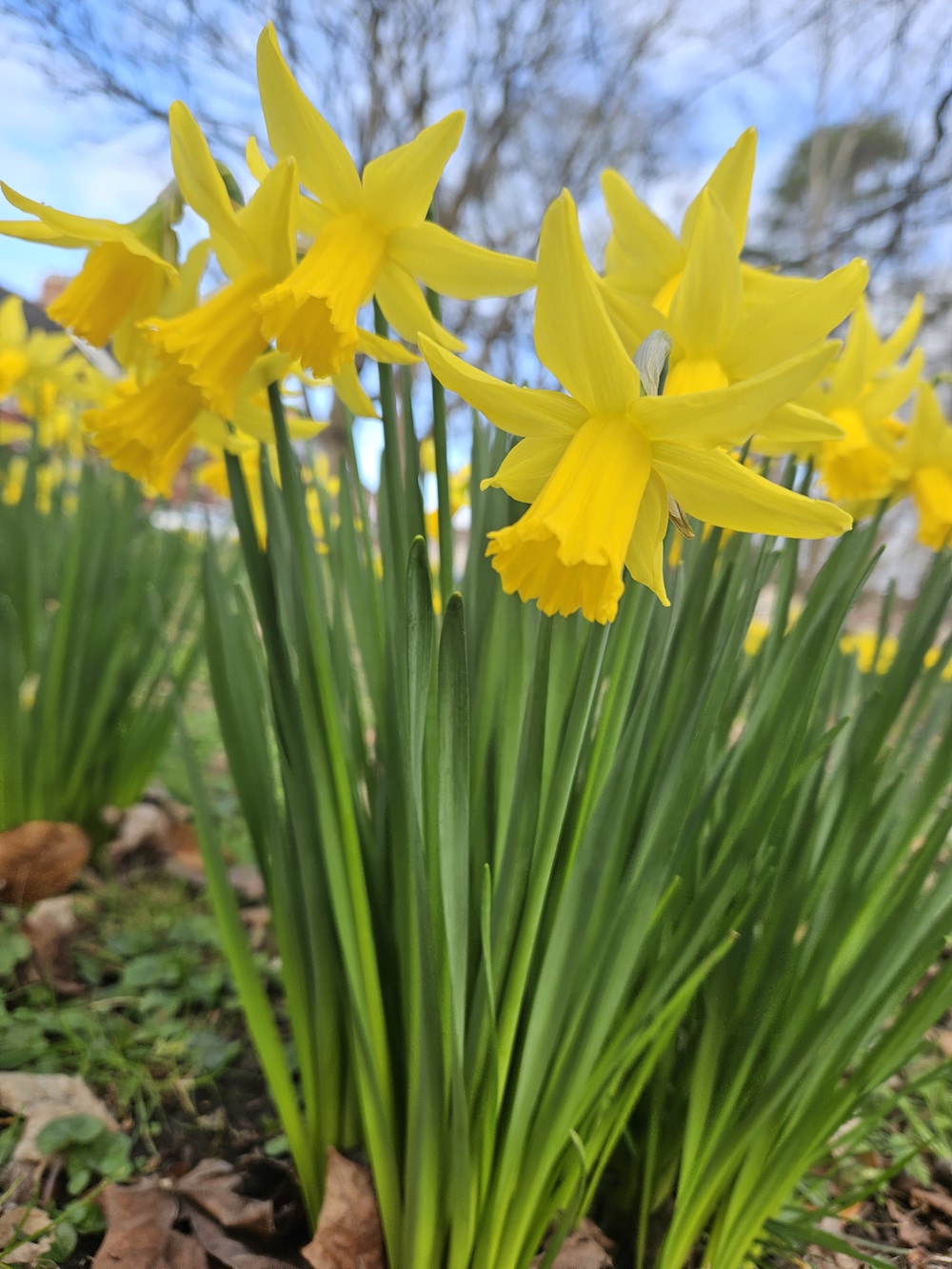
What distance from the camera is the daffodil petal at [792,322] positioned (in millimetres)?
542

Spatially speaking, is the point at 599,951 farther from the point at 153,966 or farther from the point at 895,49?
the point at 895,49

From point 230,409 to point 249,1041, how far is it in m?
0.94

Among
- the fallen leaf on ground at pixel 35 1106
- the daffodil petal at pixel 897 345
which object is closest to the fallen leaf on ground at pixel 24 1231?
the fallen leaf on ground at pixel 35 1106

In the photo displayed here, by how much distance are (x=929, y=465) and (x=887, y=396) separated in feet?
0.35

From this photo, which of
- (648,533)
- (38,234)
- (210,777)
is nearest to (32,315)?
(210,777)

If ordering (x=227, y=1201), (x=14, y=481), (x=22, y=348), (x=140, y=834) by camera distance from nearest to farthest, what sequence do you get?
(x=227, y=1201)
(x=140, y=834)
(x=22, y=348)
(x=14, y=481)

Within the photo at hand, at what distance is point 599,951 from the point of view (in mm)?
635

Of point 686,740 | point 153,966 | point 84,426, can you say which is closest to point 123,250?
point 84,426

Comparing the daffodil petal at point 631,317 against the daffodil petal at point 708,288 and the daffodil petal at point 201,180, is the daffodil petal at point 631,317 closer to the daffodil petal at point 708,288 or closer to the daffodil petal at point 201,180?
the daffodil petal at point 708,288

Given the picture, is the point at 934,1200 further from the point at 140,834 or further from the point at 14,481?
the point at 14,481

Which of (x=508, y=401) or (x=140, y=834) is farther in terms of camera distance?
(x=140, y=834)

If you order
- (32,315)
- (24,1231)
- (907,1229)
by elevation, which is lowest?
(907,1229)

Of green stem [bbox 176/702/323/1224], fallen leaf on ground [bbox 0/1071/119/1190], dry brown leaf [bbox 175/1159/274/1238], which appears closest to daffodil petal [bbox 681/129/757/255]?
green stem [bbox 176/702/323/1224]

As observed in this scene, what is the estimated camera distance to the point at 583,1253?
75cm
